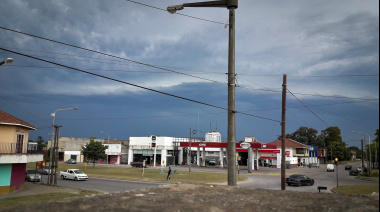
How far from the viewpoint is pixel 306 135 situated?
135 m

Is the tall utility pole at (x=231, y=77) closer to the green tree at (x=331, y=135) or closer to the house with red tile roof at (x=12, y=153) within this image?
the house with red tile roof at (x=12, y=153)

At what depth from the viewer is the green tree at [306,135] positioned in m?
132

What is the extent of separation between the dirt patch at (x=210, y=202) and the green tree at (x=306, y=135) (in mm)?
131755

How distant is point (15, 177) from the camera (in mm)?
27016

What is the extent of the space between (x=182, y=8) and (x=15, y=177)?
2334 centimetres

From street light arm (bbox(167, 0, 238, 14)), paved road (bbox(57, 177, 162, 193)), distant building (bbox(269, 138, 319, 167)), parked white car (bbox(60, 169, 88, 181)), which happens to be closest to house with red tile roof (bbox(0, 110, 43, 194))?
paved road (bbox(57, 177, 162, 193))

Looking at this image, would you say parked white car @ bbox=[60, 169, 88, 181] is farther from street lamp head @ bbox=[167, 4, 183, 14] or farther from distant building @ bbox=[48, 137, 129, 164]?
distant building @ bbox=[48, 137, 129, 164]

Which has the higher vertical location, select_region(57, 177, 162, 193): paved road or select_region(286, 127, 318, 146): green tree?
select_region(286, 127, 318, 146): green tree

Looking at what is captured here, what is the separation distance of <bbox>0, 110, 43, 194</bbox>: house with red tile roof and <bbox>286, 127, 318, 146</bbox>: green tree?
402 feet

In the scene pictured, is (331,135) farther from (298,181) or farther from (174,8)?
(174,8)

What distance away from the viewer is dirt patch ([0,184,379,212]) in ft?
23.9

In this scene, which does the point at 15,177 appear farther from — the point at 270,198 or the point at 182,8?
the point at 270,198

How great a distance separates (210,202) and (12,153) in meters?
23.0

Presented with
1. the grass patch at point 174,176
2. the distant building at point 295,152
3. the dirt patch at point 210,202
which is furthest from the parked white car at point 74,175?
the distant building at point 295,152
